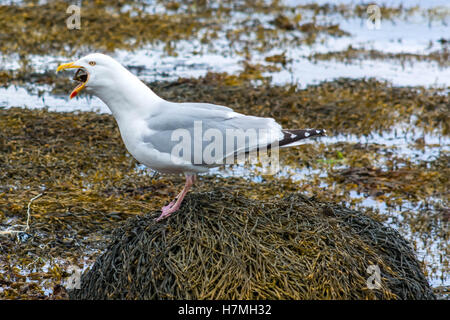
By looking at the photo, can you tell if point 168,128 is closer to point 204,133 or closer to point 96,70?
point 204,133

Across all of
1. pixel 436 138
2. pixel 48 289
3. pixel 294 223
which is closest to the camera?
pixel 294 223

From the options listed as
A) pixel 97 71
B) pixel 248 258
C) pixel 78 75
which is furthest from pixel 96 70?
pixel 248 258

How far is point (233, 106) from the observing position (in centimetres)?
827

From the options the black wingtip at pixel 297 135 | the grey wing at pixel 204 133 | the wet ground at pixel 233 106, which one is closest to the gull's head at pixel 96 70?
the grey wing at pixel 204 133

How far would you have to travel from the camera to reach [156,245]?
3.83 metres

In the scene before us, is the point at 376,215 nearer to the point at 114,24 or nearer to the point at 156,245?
the point at 156,245

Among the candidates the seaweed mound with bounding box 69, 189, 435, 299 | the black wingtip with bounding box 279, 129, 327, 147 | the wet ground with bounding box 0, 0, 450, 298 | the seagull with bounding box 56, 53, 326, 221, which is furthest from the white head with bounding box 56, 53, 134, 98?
the wet ground with bounding box 0, 0, 450, 298

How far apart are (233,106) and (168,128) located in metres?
4.18

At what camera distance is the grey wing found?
4105 millimetres

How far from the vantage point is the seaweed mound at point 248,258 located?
3.67m

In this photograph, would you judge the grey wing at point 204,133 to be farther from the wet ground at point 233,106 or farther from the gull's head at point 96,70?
the wet ground at point 233,106
